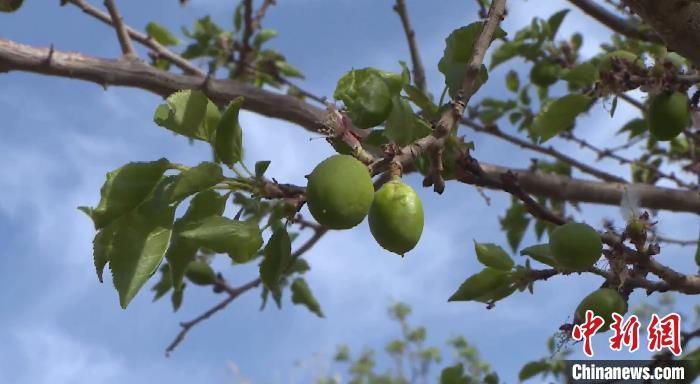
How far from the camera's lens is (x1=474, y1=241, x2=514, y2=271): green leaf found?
5.08 feet

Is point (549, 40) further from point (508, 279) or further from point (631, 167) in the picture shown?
point (508, 279)

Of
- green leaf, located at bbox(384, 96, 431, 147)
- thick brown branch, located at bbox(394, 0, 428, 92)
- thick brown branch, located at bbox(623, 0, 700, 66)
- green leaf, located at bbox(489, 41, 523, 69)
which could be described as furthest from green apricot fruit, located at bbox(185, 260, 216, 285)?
thick brown branch, located at bbox(623, 0, 700, 66)

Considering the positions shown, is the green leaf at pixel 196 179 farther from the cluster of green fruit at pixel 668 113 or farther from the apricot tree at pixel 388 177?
the cluster of green fruit at pixel 668 113

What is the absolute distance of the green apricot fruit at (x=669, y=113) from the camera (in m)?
1.64

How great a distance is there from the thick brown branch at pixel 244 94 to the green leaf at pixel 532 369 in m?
0.70

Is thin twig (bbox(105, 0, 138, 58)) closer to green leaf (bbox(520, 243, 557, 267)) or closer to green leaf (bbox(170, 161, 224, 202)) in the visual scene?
green leaf (bbox(170, 161, 224, 202))

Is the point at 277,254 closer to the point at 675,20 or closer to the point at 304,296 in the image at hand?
the point at 675,20

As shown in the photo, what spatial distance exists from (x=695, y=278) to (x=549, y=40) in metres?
2.06

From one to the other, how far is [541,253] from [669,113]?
1.50ft

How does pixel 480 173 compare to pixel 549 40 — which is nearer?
pixel 480 173

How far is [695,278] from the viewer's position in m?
1.52

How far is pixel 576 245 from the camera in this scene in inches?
53.8

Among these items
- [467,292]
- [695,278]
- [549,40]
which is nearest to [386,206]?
[467,292]

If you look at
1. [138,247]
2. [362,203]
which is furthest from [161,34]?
[362,203]
